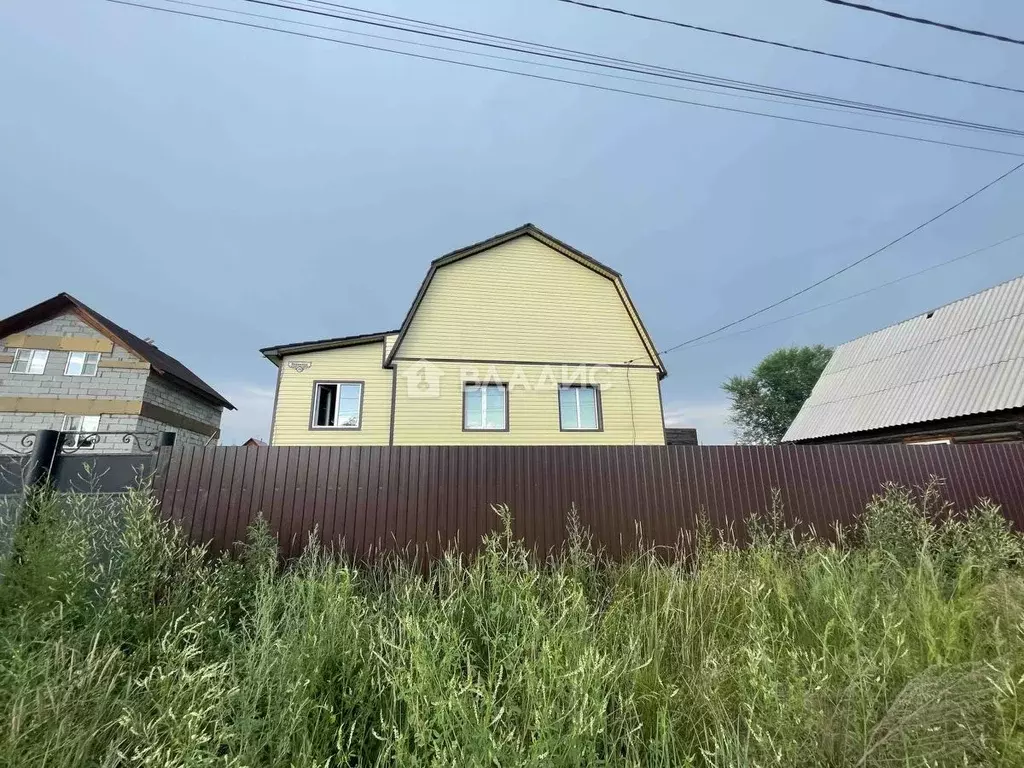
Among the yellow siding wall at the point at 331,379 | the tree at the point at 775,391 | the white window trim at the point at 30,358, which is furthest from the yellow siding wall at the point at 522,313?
the tree at the point at 775,391

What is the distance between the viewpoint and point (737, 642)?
8.80 feet

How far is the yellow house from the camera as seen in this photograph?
11062mm

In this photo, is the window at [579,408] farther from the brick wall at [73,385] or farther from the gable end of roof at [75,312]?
the gable end of roof at [75,312]

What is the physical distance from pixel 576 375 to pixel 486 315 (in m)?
3.20

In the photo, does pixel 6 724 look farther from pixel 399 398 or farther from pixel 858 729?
pixel 399 398

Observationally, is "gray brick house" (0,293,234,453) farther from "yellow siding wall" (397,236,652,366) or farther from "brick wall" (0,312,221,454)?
"yellow siding wall" (397,236,652,366)

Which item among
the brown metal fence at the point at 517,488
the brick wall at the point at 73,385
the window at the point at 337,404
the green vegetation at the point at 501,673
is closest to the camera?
the green vegetation at the point at 501,673

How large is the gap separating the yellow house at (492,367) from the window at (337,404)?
0.10 ft

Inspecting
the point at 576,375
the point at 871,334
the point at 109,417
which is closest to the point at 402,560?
the point at 576,375

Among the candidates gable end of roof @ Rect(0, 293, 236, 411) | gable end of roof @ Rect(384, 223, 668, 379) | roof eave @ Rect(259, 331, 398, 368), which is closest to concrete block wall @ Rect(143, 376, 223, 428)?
gable end of roof @ Rect(0, 293, 236, 411)

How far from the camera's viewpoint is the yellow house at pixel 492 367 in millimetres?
11062

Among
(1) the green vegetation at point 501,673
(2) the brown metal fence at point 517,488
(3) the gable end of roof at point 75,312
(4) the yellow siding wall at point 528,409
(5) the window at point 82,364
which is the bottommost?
(1) the green vegetation at point 501,673

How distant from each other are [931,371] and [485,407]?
14.5 meters

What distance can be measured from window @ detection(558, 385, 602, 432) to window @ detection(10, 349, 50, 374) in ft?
64.0
